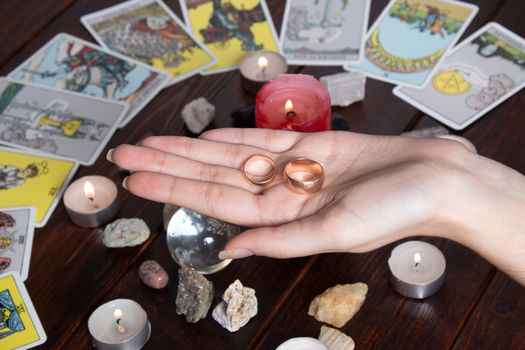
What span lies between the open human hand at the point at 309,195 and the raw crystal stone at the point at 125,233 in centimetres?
15

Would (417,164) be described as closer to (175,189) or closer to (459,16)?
(175,189)

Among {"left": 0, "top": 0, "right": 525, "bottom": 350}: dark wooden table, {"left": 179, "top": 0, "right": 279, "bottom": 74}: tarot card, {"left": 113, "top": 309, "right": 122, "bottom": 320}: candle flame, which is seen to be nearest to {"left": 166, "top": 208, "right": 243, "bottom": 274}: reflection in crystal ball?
{"left": 0, "top": 0, "right": 525, "bottom": 350}: dark wooden table

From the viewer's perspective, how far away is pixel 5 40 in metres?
1.75

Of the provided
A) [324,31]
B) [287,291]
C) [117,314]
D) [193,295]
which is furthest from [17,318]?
[324,31]

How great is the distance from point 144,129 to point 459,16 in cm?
78

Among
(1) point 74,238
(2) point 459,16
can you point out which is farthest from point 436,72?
(1) point 74,238

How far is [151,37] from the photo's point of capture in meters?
1.74

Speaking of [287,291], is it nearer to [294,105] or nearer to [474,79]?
[294,105]

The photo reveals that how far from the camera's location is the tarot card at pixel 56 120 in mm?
1507

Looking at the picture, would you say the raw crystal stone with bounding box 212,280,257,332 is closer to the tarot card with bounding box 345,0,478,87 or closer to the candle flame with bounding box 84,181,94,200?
the candle flame with bounding box 84,181,94,200

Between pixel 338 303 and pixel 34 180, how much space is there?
26.5 inches

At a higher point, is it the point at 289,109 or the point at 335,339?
the point at 289,109

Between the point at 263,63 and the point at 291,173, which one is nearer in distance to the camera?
the point at 291,173

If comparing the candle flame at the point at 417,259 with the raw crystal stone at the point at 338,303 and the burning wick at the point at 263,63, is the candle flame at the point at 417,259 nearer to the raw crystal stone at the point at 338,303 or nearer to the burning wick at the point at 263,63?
the raw crystal stone at the point at 338,303
